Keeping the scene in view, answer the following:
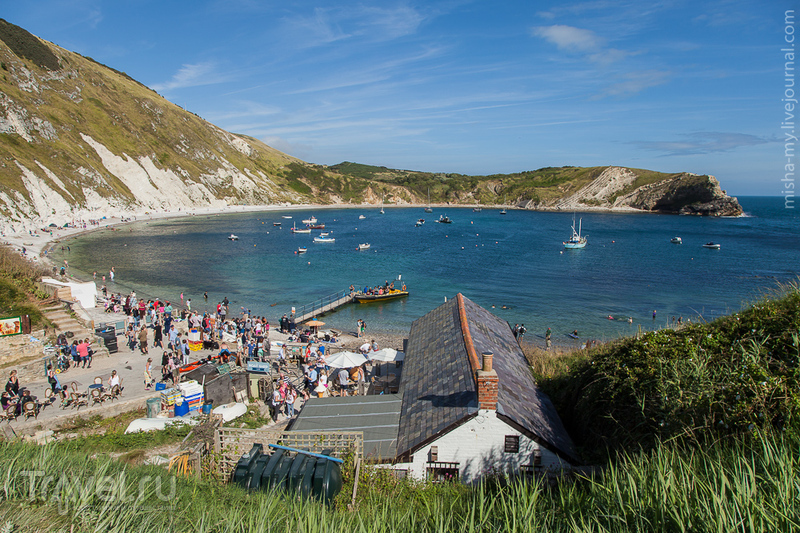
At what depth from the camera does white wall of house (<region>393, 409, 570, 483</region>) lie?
30.9ft

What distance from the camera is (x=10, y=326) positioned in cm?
1606

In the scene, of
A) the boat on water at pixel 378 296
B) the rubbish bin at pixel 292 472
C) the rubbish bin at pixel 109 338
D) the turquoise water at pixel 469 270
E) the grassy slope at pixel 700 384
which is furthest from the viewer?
the boat on water at pixel 378 296

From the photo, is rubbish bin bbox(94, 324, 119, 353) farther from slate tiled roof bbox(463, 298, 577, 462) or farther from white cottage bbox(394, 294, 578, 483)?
slate tiled roof bbox(463, 298, 577, 462)

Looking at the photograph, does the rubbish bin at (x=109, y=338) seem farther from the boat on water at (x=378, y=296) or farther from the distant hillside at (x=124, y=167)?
the distant hillside at (x=124, y=167)

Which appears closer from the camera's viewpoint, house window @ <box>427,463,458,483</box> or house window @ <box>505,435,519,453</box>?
house window @ <box>427,463,458,483</box>

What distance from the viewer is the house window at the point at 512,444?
948 cm

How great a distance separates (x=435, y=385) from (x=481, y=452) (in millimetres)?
2535

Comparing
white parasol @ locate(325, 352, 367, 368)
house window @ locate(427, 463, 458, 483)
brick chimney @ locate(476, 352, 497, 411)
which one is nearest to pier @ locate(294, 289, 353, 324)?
white parasol @ locate(325, 352, 367, 368)

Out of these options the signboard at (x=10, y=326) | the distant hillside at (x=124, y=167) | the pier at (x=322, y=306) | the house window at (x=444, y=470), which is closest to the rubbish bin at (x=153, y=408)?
the signboard at (x=10, y=326)

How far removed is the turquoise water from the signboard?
60.0ft

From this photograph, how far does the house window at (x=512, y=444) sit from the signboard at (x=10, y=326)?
58.2 ft

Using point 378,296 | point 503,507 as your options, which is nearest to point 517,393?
point 503,507

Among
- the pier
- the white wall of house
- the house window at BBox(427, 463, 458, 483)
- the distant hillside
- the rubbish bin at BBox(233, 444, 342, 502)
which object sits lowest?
the pier

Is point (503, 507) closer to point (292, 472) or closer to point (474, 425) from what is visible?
point (292, 472)
